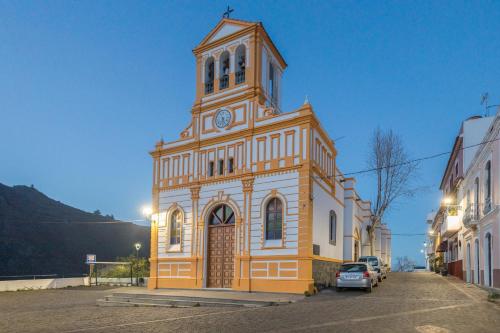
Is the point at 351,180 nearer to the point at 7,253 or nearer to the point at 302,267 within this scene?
the point at 302,267

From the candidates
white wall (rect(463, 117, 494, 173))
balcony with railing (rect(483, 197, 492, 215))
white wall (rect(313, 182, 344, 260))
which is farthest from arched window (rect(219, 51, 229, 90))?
white wall (rect(463, 117, 494, 173))

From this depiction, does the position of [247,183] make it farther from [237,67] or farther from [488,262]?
[488,262]

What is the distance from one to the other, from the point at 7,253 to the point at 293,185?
54.4 m

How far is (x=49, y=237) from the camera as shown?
69.8m

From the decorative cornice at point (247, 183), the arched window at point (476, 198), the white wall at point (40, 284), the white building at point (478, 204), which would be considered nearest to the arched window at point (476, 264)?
the white building at point (478, 204)

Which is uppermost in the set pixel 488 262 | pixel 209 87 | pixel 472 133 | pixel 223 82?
pixel 223 82

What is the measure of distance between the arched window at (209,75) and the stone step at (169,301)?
40.0 feet

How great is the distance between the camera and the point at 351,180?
30.8 m

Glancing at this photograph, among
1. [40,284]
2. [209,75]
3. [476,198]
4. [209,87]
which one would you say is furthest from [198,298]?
[476,198]

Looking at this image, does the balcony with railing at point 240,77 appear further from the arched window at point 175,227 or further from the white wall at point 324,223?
the arched window at point 175,227

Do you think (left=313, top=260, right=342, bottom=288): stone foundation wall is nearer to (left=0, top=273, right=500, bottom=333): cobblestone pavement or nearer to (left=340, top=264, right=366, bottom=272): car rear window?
(left=340, top=264, right=366, bottom=272): car rear window

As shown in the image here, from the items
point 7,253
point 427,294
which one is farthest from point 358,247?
point 7,253

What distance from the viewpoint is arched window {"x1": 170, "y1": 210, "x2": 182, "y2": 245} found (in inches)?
987

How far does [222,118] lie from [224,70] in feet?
10.6
